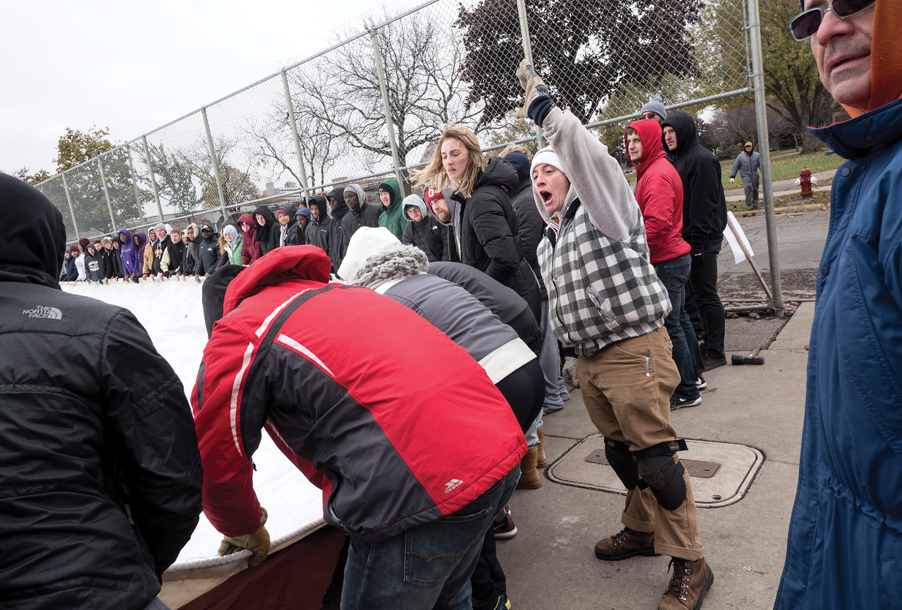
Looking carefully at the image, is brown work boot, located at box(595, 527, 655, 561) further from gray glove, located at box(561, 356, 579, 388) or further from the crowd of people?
gray glove, located at box(561, 356, 579, 388)

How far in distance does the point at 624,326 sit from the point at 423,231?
4.14 metres

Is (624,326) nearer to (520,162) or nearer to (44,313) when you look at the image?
(44,313)

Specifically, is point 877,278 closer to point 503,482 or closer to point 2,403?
point 503,482

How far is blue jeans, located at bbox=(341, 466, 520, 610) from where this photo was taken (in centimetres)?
159

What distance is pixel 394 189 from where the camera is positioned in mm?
7320

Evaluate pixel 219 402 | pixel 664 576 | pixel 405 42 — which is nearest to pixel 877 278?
pixel 219 402

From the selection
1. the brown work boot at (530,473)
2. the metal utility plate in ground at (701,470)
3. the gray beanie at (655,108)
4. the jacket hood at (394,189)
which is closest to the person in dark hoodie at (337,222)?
the jacket hood at (394,189)

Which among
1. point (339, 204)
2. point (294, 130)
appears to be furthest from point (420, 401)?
point (294, 130)

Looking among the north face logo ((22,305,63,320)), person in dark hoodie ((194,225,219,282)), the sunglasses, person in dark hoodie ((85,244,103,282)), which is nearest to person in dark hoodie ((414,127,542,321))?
the sunglasses

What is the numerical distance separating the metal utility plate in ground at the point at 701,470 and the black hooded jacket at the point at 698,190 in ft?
6.28

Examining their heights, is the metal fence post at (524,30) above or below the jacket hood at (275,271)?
above

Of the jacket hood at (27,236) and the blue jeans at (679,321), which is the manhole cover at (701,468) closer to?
the blue jeans at (679,321)

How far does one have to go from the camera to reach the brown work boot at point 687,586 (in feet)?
7.70

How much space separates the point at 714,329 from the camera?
16.7ft
